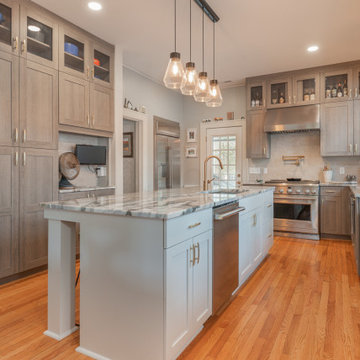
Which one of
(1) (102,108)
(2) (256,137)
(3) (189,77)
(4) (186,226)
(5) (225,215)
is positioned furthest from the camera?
(2) (256,137)

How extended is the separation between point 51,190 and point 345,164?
4595 millimetres

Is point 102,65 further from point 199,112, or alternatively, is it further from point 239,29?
point 199,112

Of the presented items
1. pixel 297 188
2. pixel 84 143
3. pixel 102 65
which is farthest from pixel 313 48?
pixel 84 143

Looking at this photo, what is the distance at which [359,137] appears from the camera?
4527mm

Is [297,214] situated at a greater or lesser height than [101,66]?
lesser

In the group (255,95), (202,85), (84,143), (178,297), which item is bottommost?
(178,297)

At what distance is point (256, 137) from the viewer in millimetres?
5297

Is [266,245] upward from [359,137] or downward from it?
downward

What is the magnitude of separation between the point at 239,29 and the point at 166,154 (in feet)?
9.43

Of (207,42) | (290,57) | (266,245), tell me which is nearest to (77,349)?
(266,245)

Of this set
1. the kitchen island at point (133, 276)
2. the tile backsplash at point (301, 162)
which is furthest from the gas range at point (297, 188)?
the kitchen island at point (133, 276)

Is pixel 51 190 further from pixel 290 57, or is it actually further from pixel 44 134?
pixel 290 57

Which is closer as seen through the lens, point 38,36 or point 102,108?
point 38,36

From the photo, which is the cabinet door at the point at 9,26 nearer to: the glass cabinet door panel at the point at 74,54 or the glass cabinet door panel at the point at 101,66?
the glass cabinet door panel at the point at 74,54
